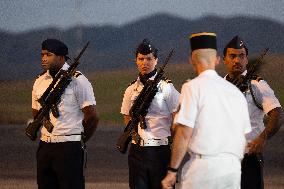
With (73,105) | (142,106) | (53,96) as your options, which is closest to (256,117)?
(142,106)

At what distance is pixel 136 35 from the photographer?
36031 millimetres

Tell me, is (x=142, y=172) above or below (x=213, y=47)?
below

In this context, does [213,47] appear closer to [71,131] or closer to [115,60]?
[71,131]

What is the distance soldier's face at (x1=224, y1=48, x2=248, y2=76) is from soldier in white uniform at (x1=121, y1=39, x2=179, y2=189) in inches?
27.6

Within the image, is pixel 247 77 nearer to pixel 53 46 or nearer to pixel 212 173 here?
pixel 53 46

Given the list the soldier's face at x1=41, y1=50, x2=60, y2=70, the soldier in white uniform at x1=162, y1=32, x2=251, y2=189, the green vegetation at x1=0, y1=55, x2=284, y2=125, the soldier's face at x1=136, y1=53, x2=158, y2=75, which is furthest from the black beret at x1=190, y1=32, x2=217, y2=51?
the green vegetation at x1=0, y1=55, x2=284, y2=125

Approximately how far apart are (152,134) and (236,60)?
3.76 feet

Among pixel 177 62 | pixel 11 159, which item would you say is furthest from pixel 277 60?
pixel 11 159

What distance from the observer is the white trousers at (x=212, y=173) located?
21.3 feet

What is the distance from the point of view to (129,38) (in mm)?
34969

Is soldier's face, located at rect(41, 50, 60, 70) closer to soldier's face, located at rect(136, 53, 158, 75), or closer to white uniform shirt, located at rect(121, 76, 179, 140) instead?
soldier's face, located at rect(136, 53, 158, 75)

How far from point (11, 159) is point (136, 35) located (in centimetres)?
1692

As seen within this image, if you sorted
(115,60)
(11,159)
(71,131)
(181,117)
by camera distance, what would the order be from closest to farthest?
(181,117), (71,131), (11,159), (115,60)

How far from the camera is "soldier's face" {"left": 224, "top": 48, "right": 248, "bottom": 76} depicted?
8.80 m
